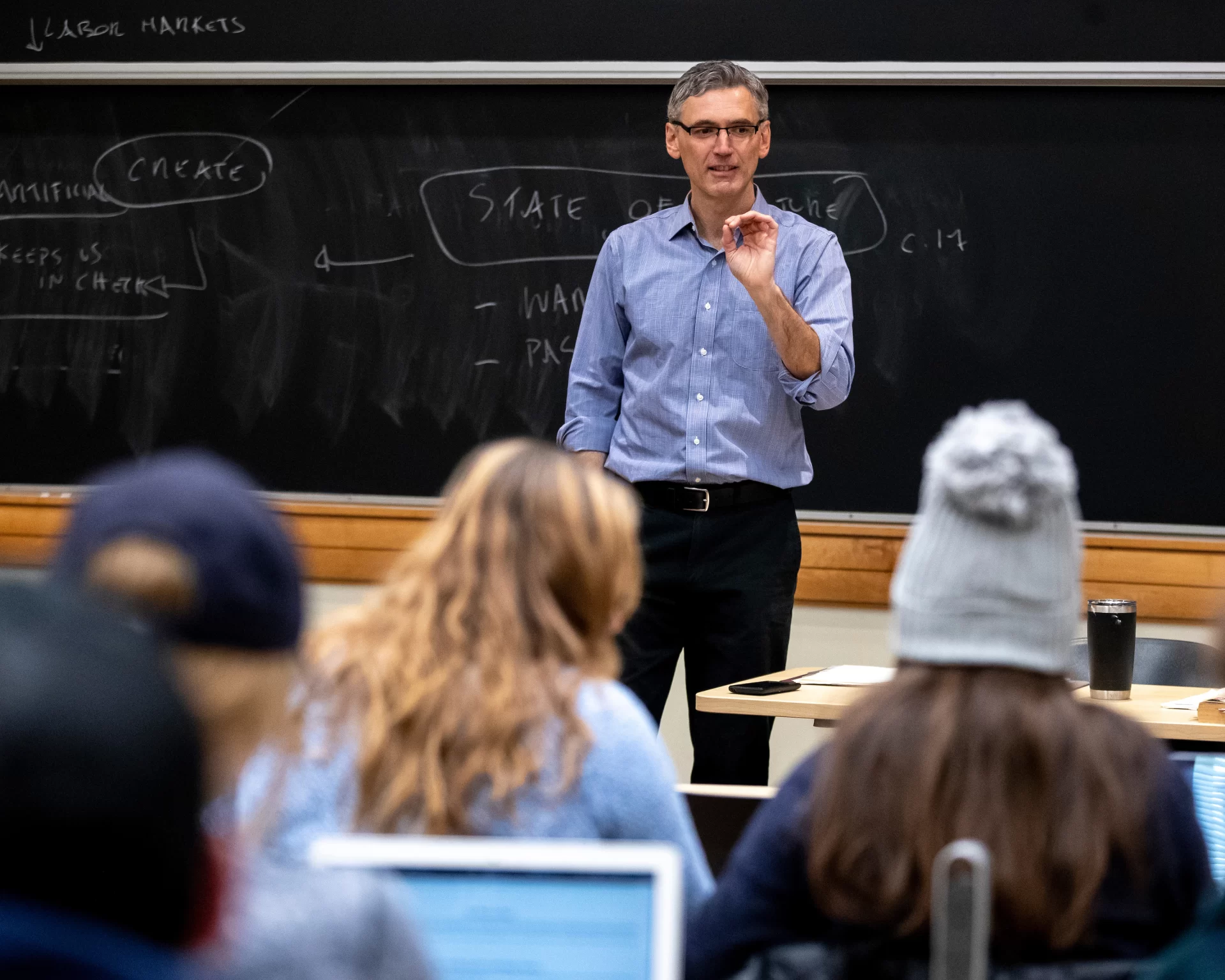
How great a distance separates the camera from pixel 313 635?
1337 millimetres

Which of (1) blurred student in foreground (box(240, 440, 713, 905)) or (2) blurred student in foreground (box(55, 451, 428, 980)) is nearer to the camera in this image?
(2) blurred student in foreground (box(55, 451, 428, 980))

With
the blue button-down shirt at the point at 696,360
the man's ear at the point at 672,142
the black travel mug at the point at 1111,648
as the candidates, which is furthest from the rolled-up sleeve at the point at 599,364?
the black travel mug at the point at 1111,648

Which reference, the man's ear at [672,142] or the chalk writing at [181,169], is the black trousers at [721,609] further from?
the chalk writing at [181,169]

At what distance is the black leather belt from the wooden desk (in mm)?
615

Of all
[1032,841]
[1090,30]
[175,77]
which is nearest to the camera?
[1032,841]

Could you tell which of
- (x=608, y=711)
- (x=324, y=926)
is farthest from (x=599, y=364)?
(x=324, y=926)

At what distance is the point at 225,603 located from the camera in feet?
2.43

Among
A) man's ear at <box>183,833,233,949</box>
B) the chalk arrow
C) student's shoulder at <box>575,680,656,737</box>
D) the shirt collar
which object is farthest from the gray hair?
man's ear at <box>183,833,233,949</box>

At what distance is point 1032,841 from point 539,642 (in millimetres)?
444

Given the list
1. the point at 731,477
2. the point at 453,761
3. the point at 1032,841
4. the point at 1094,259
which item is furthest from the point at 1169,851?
the point at 1094,259

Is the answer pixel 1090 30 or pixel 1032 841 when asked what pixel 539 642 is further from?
pixel 1090 30

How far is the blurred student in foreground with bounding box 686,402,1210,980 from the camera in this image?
1101 mm

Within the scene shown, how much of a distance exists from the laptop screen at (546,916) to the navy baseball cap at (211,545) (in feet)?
0.88

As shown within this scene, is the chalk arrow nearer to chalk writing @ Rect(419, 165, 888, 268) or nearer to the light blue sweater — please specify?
chalk writing @ Rect(419, 165, 888, 268)
